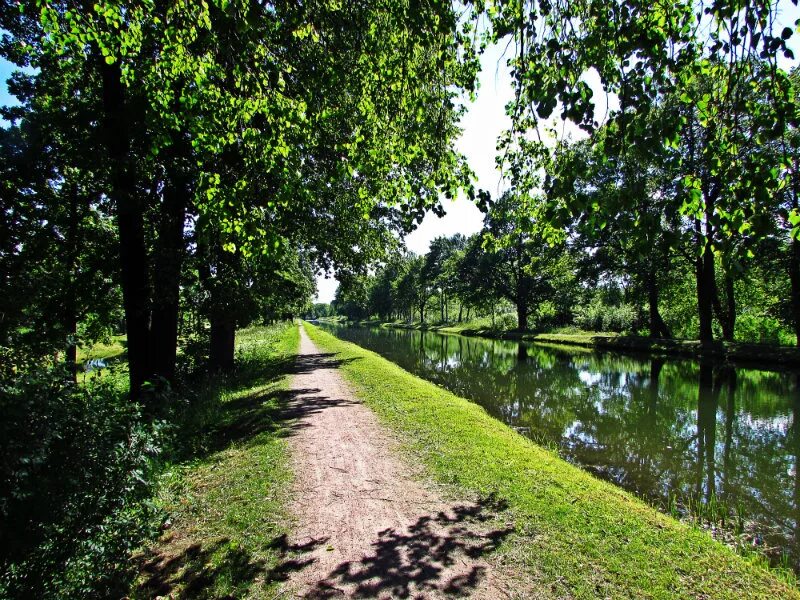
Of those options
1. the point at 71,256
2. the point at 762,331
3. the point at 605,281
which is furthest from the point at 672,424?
the point at 605,281

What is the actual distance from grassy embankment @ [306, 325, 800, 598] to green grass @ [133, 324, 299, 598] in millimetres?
2494

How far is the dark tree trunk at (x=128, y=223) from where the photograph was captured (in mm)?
7645

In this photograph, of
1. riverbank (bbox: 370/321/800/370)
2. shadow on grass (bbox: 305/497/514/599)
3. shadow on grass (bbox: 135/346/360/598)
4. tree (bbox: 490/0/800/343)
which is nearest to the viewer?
tree (bbox: 490/0/800/343)

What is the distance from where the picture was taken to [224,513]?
17.5 feet

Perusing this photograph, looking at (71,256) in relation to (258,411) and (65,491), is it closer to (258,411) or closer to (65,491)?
(258,411)

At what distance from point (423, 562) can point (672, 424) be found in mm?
→ 9222

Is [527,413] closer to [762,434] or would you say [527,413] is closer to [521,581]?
[762,434]

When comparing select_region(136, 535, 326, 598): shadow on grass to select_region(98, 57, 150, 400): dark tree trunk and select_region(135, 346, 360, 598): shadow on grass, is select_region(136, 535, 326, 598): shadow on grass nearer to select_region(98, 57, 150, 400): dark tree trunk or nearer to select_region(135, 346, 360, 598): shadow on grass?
select_region(135, 346, 360, 598): shadow on grass

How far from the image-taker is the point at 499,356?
83.4 ft

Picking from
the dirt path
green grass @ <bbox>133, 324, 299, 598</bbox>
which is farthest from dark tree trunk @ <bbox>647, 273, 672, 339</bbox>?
green grass @ <bbox>133, 324, 299, 598</bbox>

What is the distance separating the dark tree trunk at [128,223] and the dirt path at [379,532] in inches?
159

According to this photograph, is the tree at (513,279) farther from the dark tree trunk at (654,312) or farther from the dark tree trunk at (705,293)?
the dark tree trunk at (705,293)

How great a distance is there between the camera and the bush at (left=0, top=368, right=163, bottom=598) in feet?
9.75

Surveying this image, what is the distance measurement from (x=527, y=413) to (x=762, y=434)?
5.28 meters
